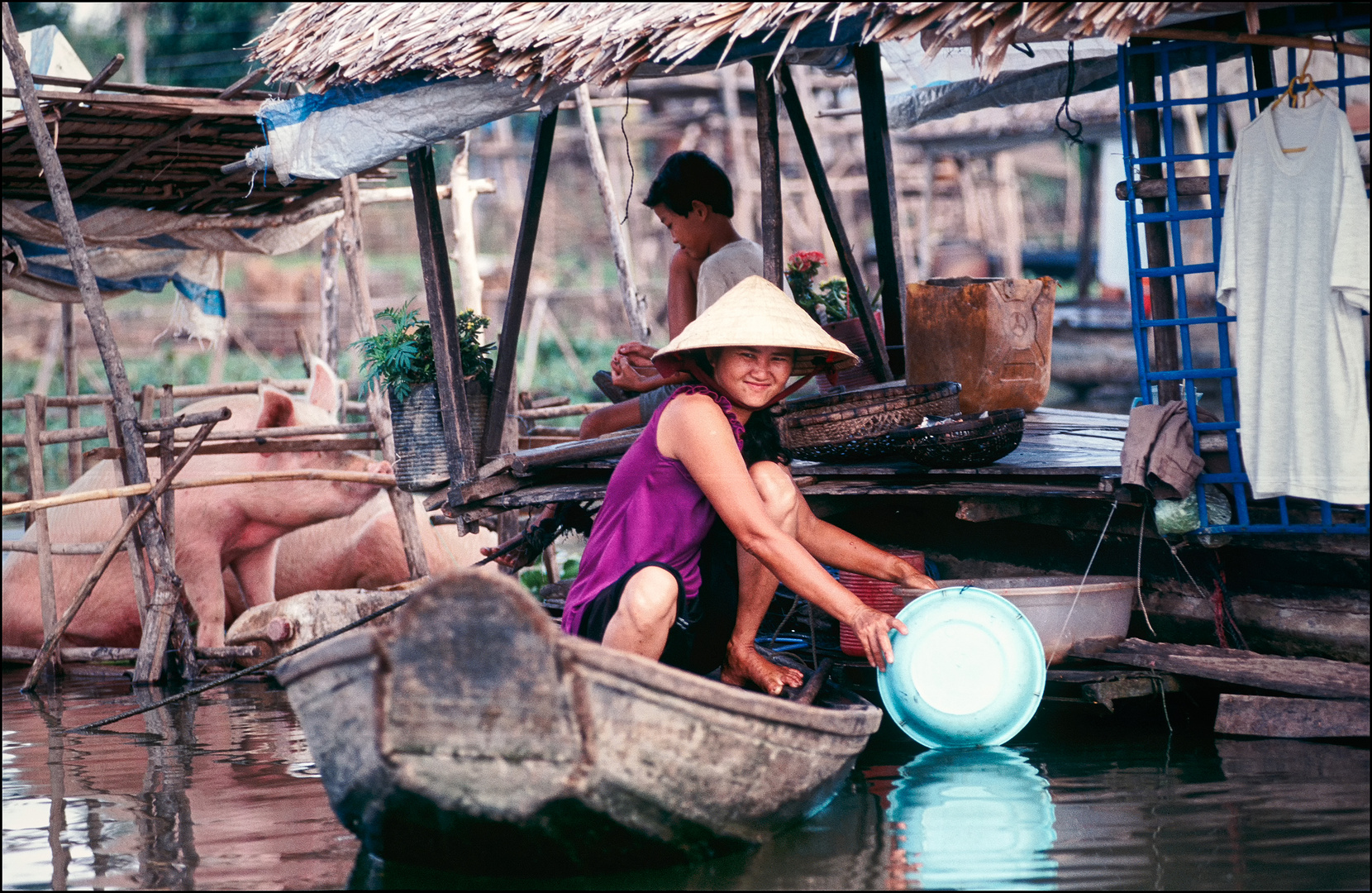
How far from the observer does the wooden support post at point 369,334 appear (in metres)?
8.30

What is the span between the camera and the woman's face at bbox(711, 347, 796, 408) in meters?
4.72

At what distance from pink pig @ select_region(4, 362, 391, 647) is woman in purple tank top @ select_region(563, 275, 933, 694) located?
4.21 metres

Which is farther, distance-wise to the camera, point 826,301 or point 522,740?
point 826,301

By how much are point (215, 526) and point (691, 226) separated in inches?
152

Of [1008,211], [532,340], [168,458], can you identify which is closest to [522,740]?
[168,458]

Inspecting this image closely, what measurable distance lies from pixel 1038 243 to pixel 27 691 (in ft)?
69.5

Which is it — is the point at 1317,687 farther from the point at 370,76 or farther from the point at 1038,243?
the point at 1038,243

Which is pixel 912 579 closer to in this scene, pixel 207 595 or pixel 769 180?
pixel 769 180

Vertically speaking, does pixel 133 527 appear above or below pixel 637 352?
below

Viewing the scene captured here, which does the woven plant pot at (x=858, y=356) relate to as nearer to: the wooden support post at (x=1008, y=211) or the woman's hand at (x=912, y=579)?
the woman's hand at (x=912, y=579)

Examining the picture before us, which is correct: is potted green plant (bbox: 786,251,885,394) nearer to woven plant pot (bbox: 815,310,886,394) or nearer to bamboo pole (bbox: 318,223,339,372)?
woven plant pot (bbox: 815,310,886,394)

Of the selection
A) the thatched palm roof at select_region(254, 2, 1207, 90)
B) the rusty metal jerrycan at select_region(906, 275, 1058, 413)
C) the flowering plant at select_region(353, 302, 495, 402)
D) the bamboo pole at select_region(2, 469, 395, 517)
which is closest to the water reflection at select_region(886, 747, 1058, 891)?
the rusty metal jerrycan at select_region(906, 275, 1058, 413)

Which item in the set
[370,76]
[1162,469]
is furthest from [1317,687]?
[370,76]

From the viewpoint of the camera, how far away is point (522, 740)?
3.35 m
